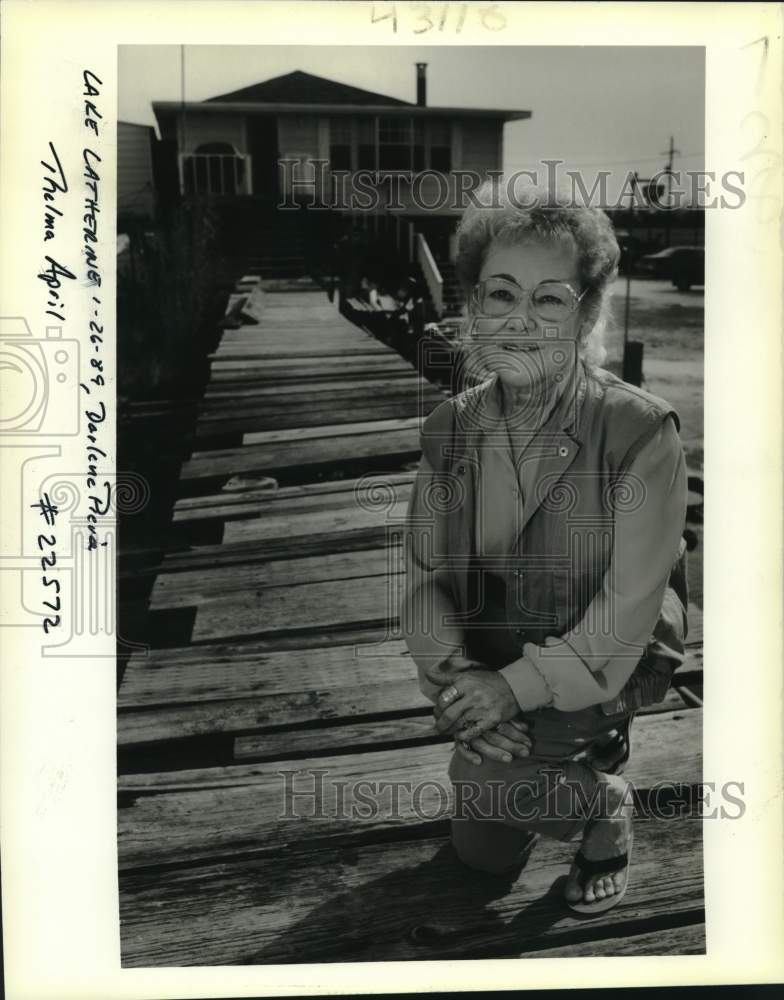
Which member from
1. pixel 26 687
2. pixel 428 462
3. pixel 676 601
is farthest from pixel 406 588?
pixel 26 687

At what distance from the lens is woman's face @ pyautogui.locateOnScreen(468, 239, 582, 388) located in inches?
72.4

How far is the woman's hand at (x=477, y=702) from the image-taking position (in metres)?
1.92

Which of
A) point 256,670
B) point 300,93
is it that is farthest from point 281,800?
point 300,93

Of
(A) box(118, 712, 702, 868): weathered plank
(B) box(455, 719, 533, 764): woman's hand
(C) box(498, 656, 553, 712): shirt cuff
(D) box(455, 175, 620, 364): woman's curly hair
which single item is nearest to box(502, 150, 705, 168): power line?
(D) box(455, 175, 620, 364): woman's curly hair

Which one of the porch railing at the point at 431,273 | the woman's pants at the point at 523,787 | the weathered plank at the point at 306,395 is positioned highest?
the porch railing at the point at 431,273

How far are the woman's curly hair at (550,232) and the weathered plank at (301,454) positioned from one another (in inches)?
16.2

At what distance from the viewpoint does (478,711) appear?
6.36 ft

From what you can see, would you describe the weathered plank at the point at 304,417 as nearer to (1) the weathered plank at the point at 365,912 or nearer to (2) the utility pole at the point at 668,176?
(2) the utility pole at the point at 668,176

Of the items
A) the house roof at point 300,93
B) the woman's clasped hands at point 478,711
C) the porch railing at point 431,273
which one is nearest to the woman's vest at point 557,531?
the woman's clasped hands at point 478,711

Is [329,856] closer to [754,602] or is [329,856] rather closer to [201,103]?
[754,602]

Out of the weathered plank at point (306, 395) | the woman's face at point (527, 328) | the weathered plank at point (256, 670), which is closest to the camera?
the woman's face at point (527, 328)

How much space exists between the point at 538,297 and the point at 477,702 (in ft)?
2.60

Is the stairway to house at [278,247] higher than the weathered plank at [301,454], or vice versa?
the stairway to house at [278,247]

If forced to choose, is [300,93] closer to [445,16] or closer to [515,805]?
[445,16]
